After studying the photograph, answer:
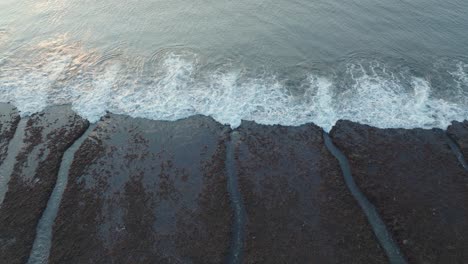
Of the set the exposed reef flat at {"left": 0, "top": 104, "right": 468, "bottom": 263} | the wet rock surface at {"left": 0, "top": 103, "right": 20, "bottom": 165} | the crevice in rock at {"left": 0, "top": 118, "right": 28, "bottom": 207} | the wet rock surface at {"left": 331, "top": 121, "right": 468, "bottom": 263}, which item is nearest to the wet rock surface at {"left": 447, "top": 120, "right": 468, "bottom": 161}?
the exposed reef flat at {"left": 0, "top": 104, "right": 468, "bottom": 263}

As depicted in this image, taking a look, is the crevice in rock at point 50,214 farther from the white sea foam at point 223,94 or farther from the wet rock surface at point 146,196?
the white sea foam at point 223,94

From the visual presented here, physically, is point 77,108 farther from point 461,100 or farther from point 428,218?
point 461,100

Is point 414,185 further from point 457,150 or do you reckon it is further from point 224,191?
point 224,191

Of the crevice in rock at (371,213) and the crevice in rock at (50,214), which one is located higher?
the crevice in rock at (371,213)

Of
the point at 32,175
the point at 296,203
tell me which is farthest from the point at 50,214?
the point at 296,203

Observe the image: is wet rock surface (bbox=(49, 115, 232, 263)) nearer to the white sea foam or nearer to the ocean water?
the white sea foam

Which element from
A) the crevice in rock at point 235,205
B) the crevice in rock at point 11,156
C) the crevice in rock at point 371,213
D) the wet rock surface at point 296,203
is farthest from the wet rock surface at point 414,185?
the crevice in rock at point 11,156
